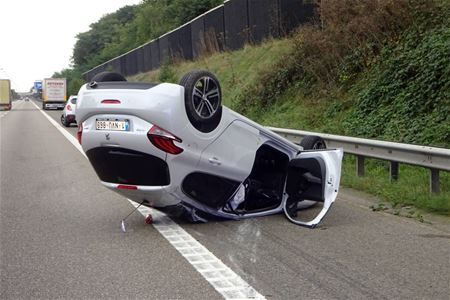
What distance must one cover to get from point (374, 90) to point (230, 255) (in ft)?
28.0

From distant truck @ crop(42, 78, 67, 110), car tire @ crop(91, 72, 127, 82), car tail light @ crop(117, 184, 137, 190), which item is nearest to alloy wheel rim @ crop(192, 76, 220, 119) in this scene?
car tail light @ crop(117, 184, 137, 190)

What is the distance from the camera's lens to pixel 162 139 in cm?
602

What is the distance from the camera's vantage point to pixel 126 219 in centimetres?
752

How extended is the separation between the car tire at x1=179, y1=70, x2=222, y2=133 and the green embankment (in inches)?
112

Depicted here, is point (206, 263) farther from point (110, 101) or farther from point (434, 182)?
point (434, 182)

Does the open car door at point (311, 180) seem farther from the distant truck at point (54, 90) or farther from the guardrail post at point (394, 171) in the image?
the distant truck at point (54, 90)

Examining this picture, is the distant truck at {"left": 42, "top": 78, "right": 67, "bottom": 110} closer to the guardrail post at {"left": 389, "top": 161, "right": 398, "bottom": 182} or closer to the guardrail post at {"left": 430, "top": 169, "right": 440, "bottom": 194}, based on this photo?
the guardrail post at {"left": 389, "top": 161, "right": 398, "bottom": 182}

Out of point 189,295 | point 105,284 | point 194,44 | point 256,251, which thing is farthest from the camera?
point 194,44

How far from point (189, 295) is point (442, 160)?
4475 mm

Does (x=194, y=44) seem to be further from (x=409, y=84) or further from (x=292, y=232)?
(x=292, y=232)

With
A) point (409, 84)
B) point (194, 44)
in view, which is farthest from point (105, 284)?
point (194, 44)

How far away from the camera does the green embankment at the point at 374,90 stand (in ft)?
31.6

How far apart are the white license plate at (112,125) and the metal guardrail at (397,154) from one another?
4075 mm

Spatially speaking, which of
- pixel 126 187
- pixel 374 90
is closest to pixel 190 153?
pixel 126 187
